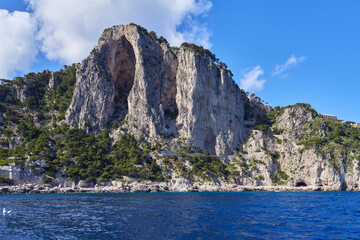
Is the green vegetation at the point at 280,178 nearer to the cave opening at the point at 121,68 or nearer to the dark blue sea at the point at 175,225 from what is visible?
the cave opening at the point at 121,68

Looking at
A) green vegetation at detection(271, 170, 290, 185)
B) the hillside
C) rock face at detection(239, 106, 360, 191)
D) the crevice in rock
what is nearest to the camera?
the hillside

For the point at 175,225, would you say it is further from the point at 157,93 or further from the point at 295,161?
the point at 157,93

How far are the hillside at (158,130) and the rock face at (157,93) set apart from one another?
0.38 metres

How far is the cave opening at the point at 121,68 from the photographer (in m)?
109

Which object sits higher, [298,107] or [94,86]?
[94,86]

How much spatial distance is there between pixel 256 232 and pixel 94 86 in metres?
91.5

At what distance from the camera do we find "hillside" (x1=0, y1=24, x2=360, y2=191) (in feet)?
261

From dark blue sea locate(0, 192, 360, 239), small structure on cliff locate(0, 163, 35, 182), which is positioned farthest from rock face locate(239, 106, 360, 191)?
small structure on cliff locate(0, 163, 35, 182)

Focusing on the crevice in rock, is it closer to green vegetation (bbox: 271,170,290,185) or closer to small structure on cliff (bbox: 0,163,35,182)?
green vegetation (bbox: 271,170,290,185)

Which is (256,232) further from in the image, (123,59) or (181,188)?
(123,59)

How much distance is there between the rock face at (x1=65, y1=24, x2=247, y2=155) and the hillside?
0.38 metres

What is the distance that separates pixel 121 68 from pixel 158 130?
107 feet

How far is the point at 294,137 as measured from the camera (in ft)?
326

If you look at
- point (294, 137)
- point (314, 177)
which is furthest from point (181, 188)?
point (294, 137)
